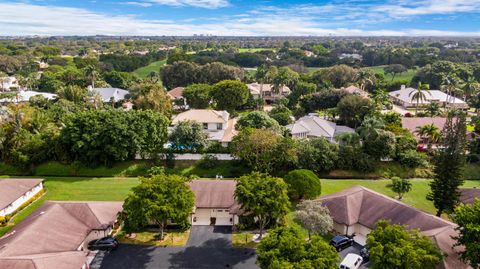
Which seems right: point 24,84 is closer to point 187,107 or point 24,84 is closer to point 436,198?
point 187,107

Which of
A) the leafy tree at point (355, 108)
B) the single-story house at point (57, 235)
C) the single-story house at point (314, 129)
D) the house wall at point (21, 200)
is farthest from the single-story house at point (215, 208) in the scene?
the leafy tree at point (355, 108)

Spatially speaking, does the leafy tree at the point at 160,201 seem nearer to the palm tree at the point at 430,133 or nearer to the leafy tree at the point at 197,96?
the palm tree at the point at 430,133

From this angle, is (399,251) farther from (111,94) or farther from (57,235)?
(111,94)

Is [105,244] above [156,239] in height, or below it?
above

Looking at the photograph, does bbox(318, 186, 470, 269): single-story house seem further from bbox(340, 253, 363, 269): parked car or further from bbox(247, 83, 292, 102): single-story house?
bbox(247, 83, 292, 102): single-story house

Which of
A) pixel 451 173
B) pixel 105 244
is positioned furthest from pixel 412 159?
pixel 105 244

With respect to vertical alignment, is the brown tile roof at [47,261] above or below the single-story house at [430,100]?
below
